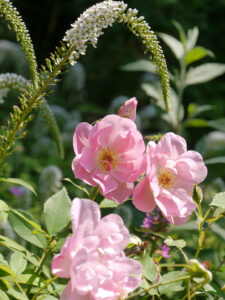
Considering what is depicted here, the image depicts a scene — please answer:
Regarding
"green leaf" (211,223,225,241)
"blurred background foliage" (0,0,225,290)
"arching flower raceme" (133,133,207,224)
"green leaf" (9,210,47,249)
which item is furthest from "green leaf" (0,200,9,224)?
"blurred background foliage" (0,0,225,290)

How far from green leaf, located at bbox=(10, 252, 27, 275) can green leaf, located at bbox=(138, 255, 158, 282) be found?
0.43 feet

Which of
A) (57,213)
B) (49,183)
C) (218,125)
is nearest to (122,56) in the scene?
(218,125)

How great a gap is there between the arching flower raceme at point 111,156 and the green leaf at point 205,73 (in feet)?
3.49

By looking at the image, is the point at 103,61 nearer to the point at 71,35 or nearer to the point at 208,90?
the point at 208,90

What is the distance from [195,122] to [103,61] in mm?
1675

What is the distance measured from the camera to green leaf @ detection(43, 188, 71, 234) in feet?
1.93

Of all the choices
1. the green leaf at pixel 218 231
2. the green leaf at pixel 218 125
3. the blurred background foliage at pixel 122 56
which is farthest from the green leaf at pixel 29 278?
the blurred background foliage at pixel 122 56

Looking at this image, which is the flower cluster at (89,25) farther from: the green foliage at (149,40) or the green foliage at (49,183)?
the green foliage at (49,183)

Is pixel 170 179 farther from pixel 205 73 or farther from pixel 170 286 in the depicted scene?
pixel 205 73

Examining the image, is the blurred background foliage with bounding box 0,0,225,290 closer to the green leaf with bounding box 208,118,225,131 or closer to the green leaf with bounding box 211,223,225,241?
the green leaf with bounding box 208,118,225,131

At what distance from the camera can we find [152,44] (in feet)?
1.74

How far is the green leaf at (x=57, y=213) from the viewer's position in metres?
0.59

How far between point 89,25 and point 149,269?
268 millimetres

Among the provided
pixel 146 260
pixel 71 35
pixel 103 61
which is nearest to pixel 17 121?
pixel 71 35
